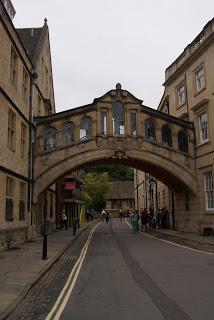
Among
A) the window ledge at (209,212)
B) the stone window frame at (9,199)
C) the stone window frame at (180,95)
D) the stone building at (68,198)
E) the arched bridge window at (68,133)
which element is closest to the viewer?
the stone window frame at (9,199)

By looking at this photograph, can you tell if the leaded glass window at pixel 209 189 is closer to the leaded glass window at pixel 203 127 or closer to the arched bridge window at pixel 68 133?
the leaded glass window at pixel 203 127

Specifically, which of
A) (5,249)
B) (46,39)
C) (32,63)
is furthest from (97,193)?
(5,249)

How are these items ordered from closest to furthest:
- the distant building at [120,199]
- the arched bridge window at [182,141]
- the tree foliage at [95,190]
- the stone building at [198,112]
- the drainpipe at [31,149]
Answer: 1. the drainpipe at [31,149]
2. the stone building at [198,112]
3. the arched bridge window at [182,141]
4. the tree foliage at [95,190]
5. the distant building at [120,199]

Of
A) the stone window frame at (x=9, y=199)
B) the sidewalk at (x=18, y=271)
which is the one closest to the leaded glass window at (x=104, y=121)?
the stone window frame at (x=9, y=199)

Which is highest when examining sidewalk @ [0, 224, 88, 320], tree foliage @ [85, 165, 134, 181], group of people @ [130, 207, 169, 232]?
tree foliage @ [85, 165, 134, 181]

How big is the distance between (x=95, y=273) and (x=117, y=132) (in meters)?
16.9

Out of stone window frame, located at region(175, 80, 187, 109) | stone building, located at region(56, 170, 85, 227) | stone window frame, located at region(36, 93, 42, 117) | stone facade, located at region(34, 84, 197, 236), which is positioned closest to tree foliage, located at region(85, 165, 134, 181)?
stone building, located at region(56, 170, 85, 227)

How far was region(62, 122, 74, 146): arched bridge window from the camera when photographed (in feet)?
88.6

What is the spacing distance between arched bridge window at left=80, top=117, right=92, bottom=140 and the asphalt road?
1348cm

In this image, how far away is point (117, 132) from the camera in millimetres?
27703

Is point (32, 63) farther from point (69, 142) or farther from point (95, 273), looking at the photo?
point (95, 273)

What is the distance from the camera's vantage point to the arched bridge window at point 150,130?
92.0 ft

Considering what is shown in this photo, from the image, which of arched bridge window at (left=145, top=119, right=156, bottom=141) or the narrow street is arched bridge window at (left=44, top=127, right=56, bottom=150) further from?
the narrow street

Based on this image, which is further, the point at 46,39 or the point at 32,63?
the point at 46,39
